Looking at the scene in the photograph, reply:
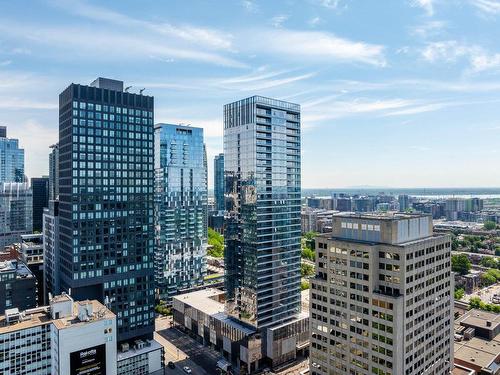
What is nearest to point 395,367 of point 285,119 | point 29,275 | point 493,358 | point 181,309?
point 493,358

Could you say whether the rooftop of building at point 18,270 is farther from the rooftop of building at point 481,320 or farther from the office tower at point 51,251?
the rooftop of building at point 481,320

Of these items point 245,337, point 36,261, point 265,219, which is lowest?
point 245,337

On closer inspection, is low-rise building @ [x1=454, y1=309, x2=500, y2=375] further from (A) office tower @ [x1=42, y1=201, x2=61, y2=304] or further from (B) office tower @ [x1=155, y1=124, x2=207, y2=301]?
(A) office tower @ [x1=42, y1=201, x2=61, y2=304]

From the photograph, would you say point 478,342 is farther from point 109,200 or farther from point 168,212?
point 168,212

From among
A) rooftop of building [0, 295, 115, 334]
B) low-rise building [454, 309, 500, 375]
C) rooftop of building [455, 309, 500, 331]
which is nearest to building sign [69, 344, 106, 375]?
rooftop of building [0, 295, 115, 334]

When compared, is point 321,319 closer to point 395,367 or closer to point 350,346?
point 350,346

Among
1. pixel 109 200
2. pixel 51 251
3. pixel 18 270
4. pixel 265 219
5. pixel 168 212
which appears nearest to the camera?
pixel 265 219

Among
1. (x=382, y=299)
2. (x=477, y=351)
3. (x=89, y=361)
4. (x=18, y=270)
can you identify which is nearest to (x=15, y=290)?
(x=18, y=270)
